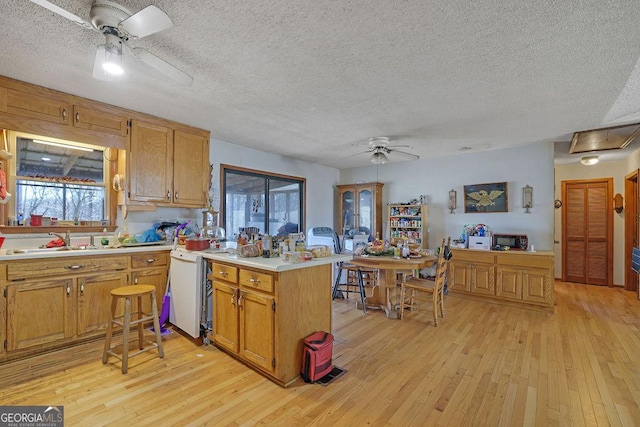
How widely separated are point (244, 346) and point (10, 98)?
2889 mm

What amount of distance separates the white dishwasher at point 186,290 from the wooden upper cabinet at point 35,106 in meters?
1.64

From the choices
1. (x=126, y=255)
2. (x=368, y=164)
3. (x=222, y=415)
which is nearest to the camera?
(x=222, y=415)

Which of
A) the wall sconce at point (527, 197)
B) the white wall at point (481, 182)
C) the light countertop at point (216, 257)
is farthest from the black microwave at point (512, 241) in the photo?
the light countertop at point (216, 257)

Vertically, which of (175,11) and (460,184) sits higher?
(175,11)

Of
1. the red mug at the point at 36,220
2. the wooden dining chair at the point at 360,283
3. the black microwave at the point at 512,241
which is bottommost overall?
the wooden dining chair at the point at 360,283

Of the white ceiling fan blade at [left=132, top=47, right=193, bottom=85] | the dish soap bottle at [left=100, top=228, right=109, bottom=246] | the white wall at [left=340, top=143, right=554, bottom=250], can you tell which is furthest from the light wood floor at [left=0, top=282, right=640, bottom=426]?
the white ceiling fan blade at [left=132, top=47, right=193, bottom=85]

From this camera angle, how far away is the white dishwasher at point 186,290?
2.73 meters

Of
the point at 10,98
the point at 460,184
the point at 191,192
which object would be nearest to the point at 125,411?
the point at 191,192

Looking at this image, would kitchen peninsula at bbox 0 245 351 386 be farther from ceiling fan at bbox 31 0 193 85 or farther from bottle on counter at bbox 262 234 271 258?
ceiling fan at bbox 31 0 193 85

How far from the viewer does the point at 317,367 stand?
2.17 meters

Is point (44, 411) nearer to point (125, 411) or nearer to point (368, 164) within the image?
point (125, 411)

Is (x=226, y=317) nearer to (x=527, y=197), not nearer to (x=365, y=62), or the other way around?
(x=365, y=62)

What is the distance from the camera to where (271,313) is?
2.11 meters

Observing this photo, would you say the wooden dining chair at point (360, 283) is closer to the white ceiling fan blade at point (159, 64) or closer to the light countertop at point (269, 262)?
the light countertop at point (269, 262)
